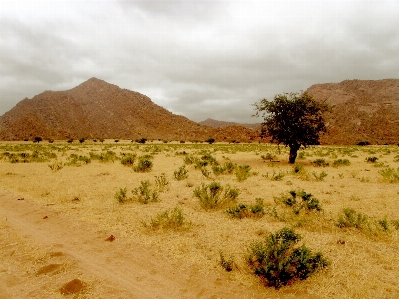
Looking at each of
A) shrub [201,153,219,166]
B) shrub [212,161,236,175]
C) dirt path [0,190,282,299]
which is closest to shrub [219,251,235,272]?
dirt path [0,190,282,299]

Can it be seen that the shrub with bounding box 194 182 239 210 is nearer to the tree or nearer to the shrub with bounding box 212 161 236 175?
the shrub with bounding box 212 161 236 175

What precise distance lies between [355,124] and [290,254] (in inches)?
3887

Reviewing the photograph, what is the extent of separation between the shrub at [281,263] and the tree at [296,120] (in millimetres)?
17371

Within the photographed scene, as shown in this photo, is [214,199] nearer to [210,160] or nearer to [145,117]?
[210,160]

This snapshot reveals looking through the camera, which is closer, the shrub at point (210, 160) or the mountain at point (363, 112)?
the shrub at point (210, 160)

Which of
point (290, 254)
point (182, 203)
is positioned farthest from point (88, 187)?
point (290, 254)

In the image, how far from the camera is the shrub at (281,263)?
4359 millimetres

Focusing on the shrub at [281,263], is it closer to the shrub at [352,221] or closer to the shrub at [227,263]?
the shrub at [227,263]

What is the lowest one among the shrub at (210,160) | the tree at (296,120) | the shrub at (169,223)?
the shrub at (169,223)

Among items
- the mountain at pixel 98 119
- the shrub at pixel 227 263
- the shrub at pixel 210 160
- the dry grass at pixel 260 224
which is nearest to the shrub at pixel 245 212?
the dry grass at pixel 260 224

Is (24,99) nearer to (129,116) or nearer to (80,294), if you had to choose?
(129,116)

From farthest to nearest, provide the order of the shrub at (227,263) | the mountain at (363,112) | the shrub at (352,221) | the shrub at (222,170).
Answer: the mountain at (363,112) < the shrub at (222,170) < the shrub at (352,221) < the shrub at (227,263)

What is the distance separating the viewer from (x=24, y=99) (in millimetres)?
111500

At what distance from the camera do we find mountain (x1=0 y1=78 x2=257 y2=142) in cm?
9462
